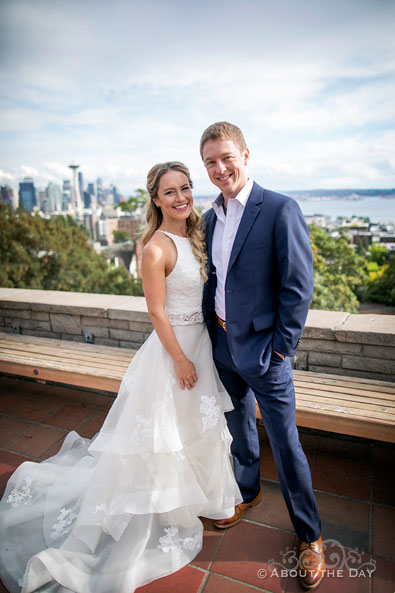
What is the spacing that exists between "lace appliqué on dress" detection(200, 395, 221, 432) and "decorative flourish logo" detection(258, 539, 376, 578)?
0.68 m

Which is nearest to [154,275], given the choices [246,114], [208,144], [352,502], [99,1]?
[208,144]

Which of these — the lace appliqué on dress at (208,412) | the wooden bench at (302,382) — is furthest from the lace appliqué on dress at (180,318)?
the wooden bench at (302,382)

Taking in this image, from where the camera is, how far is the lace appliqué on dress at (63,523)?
6.15ft

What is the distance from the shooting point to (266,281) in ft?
5.26

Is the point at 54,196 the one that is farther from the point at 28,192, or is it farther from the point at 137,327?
the point at 137,327

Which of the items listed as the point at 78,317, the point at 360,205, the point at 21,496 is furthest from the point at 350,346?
the point at 360,205

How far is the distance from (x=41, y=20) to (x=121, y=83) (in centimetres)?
6774

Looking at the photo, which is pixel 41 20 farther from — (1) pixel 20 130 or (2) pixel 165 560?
(1) pixel 20 130

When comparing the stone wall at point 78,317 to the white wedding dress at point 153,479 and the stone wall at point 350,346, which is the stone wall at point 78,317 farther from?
the stone wall at point 350,346

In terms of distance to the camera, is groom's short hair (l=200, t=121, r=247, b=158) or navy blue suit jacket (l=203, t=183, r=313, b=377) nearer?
navy blue suit jacket (l=203, t=183, r=313, b=377)

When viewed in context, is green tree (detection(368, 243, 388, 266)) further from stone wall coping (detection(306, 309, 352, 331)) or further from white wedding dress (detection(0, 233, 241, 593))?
white wedding dress (detection(0, 233, 241, 593))

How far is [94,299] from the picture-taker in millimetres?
3621

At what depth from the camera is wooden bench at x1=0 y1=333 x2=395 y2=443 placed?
6.54 feet

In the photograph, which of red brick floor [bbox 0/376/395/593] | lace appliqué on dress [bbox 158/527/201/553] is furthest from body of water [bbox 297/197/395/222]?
lace appliqué on dress [bbox 158/527/201/553]
